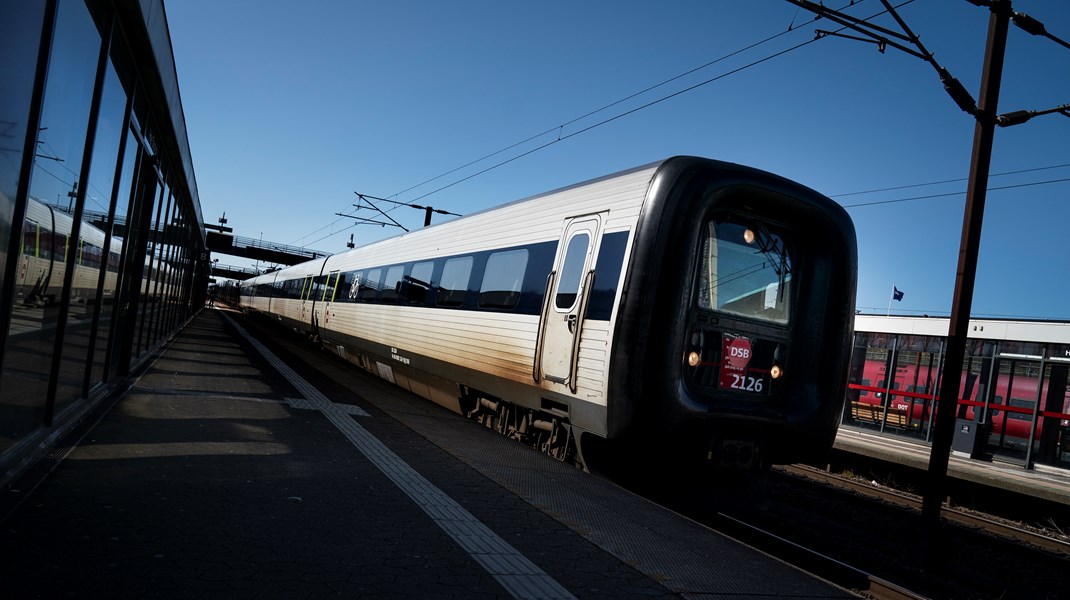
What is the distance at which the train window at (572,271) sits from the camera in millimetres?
6738

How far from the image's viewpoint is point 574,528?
493 cm

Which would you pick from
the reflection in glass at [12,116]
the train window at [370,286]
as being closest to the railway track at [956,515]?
the train window at [370,286]

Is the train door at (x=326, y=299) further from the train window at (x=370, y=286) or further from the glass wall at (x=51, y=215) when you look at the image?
the glass wall at (x=51, y=215)

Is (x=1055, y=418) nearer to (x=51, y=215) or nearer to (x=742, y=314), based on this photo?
(x=742, y=314)

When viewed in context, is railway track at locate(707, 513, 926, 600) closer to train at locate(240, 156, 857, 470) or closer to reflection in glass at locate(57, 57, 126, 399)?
train at locate(240, 156, 857, 470)

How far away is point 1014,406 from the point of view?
1259 cm

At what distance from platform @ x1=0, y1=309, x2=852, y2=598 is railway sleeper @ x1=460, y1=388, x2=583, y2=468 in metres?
0.21

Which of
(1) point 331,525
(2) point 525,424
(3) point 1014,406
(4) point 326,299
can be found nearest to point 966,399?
(3) point 1014,406

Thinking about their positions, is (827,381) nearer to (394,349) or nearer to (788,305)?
(788,305)

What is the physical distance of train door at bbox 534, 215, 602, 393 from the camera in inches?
256

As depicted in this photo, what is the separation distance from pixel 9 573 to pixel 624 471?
191 inches

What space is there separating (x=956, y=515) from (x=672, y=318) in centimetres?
517

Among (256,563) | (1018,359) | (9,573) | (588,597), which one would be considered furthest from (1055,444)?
(9,573)

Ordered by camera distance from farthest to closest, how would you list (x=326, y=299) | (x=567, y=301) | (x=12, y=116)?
1. (x=326, y=299)
2. (x=567, y=301)
3. (x=12, y=116)
